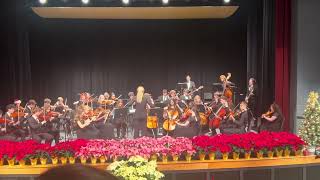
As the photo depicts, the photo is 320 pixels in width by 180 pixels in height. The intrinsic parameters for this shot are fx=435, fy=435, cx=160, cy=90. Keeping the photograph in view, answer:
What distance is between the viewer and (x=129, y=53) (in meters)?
15.4

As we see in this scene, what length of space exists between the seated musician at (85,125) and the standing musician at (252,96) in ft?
15.1

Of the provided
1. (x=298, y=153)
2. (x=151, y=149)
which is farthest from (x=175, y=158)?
(x=298, y=153)

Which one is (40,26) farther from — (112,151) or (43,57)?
(112,151)

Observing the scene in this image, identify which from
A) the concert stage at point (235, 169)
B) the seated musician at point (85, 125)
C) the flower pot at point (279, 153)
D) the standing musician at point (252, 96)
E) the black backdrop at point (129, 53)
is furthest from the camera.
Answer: the black backdrop at point (129, 53)

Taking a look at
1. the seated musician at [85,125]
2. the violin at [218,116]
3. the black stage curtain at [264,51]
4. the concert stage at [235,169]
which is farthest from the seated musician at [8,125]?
the black stage curtain at [264,51]

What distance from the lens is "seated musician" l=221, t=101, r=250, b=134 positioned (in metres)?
10.8

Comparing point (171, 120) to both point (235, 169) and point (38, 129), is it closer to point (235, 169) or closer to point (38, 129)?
point (38, 129)

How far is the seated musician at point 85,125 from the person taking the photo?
34.1 feet

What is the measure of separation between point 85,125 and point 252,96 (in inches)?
202

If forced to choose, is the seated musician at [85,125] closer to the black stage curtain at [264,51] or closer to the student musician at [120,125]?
the student musician at [120,125]

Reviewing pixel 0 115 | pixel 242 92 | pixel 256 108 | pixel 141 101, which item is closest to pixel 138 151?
pixel 141 101

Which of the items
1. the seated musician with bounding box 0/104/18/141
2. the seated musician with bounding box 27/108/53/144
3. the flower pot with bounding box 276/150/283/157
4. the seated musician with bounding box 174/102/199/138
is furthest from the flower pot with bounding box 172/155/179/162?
the seated musician with bounding box 0/104/18/141

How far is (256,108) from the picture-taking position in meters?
13.0

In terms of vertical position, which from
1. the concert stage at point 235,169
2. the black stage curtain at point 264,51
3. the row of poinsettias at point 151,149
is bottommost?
the concert stage at point 235,169
